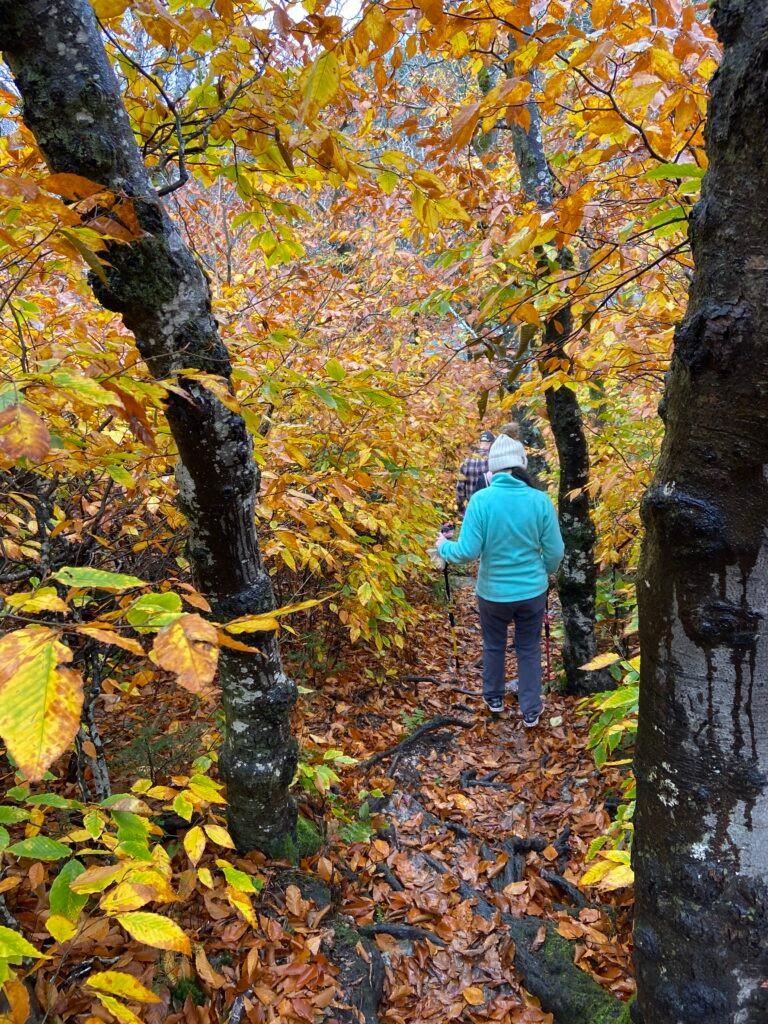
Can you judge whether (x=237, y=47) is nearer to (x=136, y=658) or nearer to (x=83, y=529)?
(x=83, y=529)

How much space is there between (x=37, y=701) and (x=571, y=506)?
456cm

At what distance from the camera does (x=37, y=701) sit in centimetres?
89

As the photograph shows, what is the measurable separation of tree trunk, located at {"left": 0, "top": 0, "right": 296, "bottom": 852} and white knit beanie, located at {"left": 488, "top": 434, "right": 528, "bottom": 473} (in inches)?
107

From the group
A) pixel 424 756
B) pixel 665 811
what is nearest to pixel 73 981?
pixel 665 811

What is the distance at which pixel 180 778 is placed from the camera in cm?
230

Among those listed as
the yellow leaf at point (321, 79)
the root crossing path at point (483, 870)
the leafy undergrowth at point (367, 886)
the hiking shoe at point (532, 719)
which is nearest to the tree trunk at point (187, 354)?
the leafy undergrowth at point (367, 886)

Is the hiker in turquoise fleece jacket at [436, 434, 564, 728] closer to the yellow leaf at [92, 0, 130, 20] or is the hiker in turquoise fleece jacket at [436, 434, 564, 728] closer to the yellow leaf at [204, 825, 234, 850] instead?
the yellow leaf at [204, 825, 234, 850]

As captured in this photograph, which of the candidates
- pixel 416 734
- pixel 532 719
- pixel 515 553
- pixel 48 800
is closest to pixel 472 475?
pixel 515 553

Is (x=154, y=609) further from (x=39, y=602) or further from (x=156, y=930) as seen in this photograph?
(x=156, y=930)

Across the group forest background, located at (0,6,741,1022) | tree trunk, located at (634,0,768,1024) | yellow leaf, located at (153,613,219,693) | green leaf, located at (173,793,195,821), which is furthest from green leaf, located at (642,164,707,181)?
green leaf, located at (173,793,195,821)

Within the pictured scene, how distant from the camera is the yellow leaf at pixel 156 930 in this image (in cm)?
140

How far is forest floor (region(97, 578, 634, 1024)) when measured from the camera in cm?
235

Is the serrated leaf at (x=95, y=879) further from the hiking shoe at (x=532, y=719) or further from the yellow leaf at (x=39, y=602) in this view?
the hiking shoe at (x=532, y=719)

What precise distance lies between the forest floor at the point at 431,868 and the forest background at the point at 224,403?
0.22 ft
